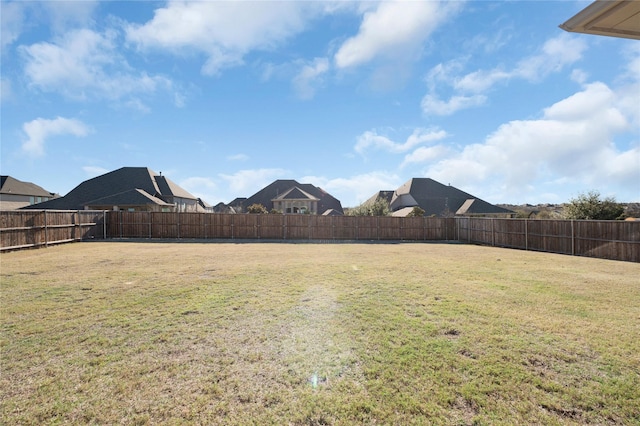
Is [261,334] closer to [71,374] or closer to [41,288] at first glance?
[71,374]

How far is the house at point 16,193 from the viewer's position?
3577 cm

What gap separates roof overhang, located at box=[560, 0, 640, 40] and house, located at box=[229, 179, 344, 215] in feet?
116

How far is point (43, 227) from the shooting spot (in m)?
15.6

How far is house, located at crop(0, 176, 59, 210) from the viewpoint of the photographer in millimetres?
35769

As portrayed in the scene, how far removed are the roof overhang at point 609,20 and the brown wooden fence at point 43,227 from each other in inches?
764

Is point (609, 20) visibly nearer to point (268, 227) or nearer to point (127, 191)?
point (268, 227)

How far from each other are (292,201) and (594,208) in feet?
90.8

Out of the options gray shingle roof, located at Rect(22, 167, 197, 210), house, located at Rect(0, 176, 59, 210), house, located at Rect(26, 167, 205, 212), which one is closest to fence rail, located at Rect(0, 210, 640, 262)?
house, located at Rect(26, 167, 205, 212)

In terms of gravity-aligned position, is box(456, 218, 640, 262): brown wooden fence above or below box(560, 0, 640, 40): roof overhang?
below

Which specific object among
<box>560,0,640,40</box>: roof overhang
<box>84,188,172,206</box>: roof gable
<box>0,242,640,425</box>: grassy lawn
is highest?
<box>84,188,172,206</box>: roof gable

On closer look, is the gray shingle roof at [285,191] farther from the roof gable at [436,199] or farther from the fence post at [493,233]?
the fence post at [493,233]

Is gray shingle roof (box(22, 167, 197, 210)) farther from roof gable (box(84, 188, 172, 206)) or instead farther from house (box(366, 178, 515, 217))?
house (box(366, 178, 515, 217))

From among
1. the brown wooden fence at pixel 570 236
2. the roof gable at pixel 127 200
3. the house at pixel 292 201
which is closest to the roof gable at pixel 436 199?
the house at pixel 292 201

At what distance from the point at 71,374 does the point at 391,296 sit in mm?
4789
